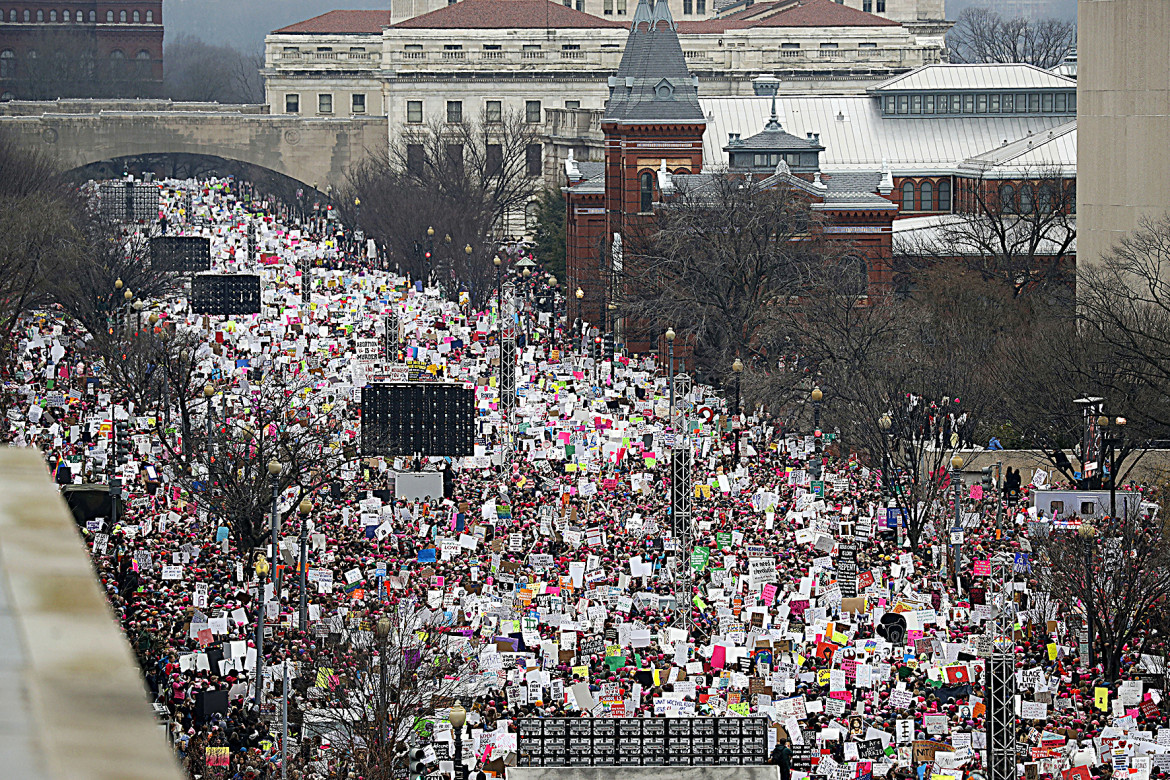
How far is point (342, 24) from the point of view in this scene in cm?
16962

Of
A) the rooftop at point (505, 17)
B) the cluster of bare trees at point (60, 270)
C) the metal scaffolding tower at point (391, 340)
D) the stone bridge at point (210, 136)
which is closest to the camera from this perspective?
the cluster of bare trees at point (60, 270)

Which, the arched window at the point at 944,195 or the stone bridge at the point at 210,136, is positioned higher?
the stone bridge at the point at 210,136

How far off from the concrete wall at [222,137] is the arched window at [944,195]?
65.6 metres

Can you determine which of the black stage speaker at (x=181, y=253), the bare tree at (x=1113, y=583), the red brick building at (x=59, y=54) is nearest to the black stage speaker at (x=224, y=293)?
the black stage speaker at (x=181, y=253)

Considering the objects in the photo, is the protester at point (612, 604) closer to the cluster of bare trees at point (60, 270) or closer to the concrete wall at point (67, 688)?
the cluster of bare trees at point (60, 270)

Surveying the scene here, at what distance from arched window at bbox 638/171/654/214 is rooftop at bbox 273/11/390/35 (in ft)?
286

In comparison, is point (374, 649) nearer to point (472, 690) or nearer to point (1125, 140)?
point (472, 690)

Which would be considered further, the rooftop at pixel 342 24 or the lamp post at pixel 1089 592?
the rooftop at pixel 342 24

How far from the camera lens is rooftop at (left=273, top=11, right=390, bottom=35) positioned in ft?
538

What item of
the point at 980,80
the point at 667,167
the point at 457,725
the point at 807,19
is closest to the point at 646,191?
the point at 667,167


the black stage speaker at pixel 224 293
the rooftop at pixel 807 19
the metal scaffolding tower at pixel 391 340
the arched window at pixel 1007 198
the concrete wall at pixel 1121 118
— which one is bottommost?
the metal scaffolding tower at pixel 391 340

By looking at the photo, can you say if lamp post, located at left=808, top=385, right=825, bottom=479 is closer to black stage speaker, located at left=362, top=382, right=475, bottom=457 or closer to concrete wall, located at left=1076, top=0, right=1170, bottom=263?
black stage speaker, located at left=362, top=382, right=475, bottom=457

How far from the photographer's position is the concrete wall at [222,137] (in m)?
147

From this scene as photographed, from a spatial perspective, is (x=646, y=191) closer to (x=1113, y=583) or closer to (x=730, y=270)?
(x=730, y=270)
